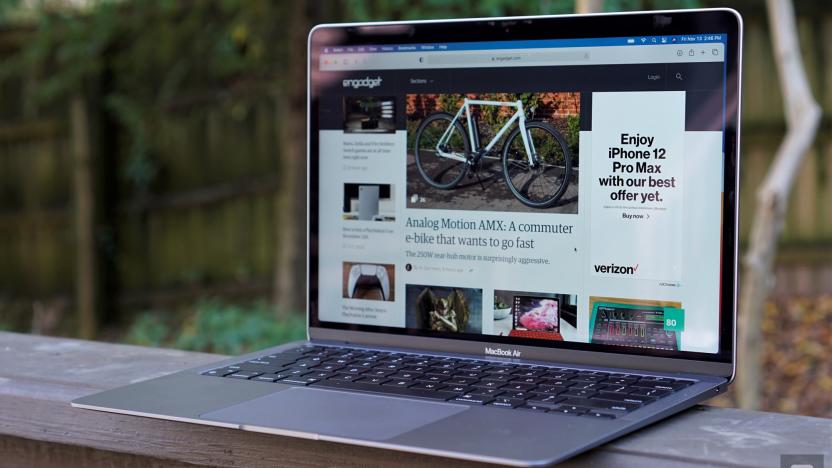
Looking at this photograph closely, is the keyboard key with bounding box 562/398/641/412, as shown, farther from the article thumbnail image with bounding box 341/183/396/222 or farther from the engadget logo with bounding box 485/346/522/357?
the article thumbnail image with bounding box 341/183/396/222

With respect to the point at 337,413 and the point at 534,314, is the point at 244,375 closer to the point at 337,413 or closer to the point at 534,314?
the point at 337,413

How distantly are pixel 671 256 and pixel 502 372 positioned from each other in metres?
0.30

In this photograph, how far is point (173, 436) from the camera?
139 cm

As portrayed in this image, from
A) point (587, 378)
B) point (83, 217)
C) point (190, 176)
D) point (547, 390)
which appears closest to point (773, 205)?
point (587, 378)

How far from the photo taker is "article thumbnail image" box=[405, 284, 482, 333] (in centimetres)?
167

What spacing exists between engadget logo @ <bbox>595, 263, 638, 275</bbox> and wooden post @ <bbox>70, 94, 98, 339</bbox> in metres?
5.58

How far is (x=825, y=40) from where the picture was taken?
5719 millimetres

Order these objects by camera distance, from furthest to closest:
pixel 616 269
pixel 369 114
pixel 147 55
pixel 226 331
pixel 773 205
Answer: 1. pixel 147 55
2. pixel 226 331
3. pixel 773 205
4. pixel 369 114
5. pixel 616 269

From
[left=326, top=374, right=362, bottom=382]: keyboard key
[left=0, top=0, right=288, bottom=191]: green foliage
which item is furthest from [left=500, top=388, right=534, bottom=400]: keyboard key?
[left=0, top=0, right=288, bottom=191]: green foliage

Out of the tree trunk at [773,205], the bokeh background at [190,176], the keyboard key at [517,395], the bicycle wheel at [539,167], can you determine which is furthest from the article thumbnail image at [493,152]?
the bokeh background at [190,176]

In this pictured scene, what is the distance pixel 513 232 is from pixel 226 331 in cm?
392

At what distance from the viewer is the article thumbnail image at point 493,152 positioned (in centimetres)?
160

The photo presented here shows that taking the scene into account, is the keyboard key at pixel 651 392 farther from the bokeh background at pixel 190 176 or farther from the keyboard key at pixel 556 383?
the bokeh background at pixel 190 176

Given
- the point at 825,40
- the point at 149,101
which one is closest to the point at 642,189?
the point at 825,40
